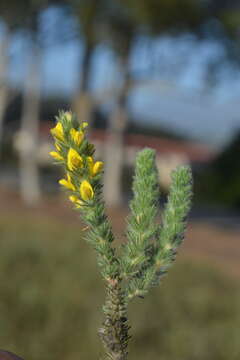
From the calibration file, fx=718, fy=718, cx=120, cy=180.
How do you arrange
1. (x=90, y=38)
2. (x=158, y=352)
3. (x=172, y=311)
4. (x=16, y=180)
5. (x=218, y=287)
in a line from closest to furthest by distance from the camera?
(x=158, y=352) < (x=172, y=311) < (x=218, y=287) < (x=90, y=38) < (x=16, y=180)

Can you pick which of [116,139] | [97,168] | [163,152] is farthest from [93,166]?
[163,152]

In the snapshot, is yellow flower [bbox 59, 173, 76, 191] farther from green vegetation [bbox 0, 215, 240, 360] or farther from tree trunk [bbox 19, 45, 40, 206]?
tree trunk [bbox 19, 45, 40, 206]

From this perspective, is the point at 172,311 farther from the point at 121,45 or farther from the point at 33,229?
the point at 121,45

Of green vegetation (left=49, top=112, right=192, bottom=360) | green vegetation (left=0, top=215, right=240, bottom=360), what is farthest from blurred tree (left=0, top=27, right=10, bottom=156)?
green vegetation (left=49, top=112, right=192, bottom=360)

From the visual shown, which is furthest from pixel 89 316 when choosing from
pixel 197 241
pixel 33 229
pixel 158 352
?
pixel 197 241

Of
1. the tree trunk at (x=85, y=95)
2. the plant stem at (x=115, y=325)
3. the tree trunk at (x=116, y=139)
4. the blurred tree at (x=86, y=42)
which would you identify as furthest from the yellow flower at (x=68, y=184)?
the tree trunk at (x=116, y=139)

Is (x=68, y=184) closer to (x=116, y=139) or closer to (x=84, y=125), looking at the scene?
(x=84, y=125)
